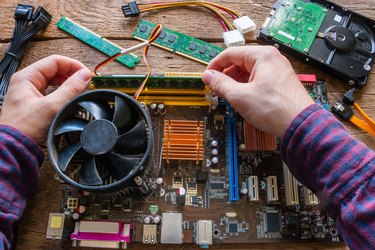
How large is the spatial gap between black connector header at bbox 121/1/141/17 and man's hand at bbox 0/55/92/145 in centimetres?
69

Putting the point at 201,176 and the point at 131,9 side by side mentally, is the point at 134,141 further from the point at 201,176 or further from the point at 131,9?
the point at 131,9

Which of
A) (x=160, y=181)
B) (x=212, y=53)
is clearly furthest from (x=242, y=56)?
(x=160, y=181)

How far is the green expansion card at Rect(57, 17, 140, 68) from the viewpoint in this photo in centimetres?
282

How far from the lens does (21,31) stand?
9.26 feet

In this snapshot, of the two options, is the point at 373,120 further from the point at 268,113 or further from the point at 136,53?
the point at 136,53

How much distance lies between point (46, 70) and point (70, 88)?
251mm

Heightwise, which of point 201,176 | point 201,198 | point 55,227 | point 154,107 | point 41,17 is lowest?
point 55,227

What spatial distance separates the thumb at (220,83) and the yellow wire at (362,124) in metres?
1.01

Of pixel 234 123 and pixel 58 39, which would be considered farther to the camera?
pixel 58 39

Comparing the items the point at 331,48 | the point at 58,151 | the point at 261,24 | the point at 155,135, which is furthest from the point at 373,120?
the point at 58,151

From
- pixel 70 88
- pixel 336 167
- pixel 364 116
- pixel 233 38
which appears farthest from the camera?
pixel 233 38

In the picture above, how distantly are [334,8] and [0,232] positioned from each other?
9.04 ft

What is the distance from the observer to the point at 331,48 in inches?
110

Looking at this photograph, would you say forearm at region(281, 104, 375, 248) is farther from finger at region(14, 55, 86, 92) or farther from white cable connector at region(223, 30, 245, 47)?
finger at region(14, 55, 86, 92)
